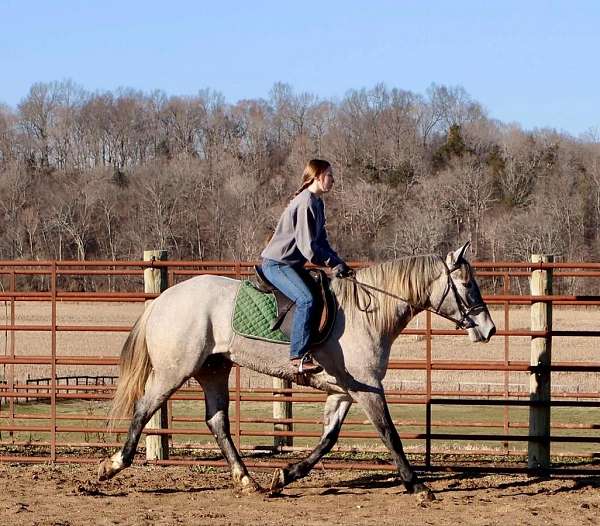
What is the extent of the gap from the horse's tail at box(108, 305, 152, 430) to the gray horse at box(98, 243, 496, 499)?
0.02 metres

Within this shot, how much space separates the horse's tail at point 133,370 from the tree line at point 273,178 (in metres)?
35.2

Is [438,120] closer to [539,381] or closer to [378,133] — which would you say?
[378,133]

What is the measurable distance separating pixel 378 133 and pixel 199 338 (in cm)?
5788

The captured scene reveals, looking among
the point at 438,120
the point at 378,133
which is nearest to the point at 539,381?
the point at 378,133

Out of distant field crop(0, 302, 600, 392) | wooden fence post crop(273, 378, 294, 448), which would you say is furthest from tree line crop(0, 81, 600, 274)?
wooden fence post crop(273, 378, 294, 448)

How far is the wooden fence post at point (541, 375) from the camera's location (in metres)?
9.23

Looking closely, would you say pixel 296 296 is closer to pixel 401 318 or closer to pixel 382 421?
pixel 401 318

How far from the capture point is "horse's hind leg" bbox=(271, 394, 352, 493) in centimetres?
778

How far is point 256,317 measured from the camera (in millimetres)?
7820

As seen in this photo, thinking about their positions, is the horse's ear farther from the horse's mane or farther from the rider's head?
the rider's head

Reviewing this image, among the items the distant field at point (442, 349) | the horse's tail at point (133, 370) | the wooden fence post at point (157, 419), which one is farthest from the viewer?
the distant field at point (442, 349)

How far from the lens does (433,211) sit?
2030 inches

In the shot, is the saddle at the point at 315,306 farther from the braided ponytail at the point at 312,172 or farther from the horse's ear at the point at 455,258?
the horse's ear at the point at 455,258

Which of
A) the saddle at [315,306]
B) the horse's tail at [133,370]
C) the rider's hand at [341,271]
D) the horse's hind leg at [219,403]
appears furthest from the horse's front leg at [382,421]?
the horse's tail at [133,370]
